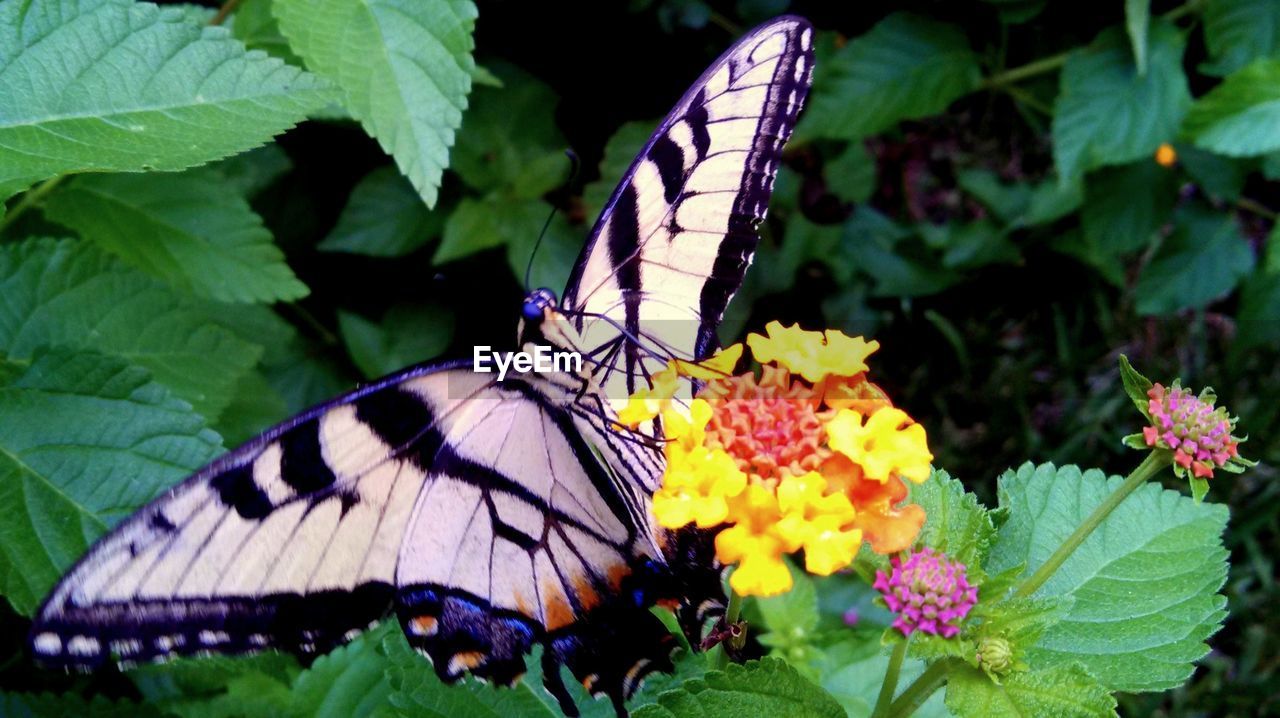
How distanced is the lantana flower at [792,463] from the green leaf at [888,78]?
5.08 ft

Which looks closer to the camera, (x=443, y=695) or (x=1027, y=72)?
(x=443, y=695)

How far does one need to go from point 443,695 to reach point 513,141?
160 centimetres

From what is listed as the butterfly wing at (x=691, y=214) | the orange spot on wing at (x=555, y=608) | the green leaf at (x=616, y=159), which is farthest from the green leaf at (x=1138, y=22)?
the orange spot on wing at (x=555, y=608)

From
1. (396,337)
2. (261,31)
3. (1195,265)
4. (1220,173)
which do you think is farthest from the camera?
(1195,265)

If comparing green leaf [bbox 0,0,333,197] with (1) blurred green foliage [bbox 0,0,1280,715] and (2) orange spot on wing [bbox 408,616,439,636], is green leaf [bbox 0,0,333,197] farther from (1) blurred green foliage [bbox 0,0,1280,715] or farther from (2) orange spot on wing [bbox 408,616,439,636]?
(2) orange spot on wing [bbox 408,616,439,636]

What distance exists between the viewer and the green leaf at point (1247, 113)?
2.27m

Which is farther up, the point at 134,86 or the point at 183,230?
the point at 134,86

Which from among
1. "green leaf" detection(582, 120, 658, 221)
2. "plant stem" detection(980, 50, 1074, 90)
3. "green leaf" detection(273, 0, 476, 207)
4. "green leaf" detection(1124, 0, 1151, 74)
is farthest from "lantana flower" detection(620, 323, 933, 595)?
"plant stem" detection(980, 50, 1074, 90)

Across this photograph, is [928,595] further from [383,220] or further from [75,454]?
[383,220]

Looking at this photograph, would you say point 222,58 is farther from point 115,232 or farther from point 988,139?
point 988,139

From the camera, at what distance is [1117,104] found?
2.59m

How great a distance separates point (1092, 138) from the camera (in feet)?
8.48

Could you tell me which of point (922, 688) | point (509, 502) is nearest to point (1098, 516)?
point (922, 688)

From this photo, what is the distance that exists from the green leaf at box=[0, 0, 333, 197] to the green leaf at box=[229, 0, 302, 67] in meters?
0.39
